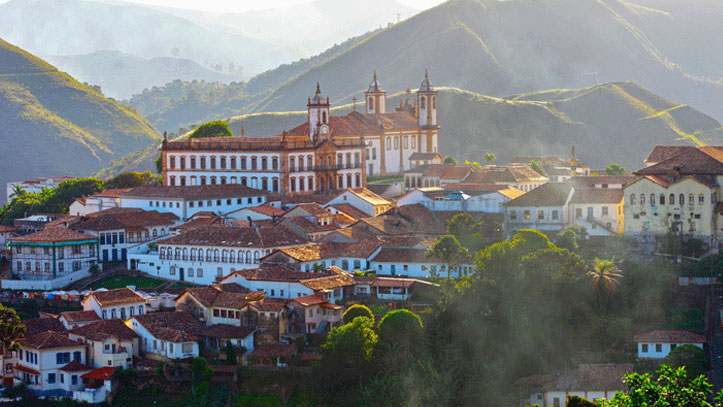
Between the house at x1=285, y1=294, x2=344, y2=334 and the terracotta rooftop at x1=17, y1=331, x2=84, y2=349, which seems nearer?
the terracotta rooftop at x1=17, y1=331, x2=84, y2=349

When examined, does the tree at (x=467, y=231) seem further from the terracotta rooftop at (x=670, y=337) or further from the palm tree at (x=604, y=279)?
the terracotta rooftop at (x=670, y=337)

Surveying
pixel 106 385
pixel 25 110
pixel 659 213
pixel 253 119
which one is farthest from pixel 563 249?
pixel 25 110

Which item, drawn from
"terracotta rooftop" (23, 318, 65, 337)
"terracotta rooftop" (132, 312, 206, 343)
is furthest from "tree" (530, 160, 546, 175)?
"terracotta rooftop" (23, 318, 65, 337)

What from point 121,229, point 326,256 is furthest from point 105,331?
point 121,229

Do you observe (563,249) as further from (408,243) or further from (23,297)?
(23,297)

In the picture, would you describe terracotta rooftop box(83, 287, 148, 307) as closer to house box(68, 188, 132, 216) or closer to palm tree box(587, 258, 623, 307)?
house box(68, 188, 132, 216)

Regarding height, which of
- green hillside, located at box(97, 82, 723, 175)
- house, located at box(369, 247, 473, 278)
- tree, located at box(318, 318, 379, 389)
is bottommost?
tree, located at box(318, 318, 379, 389)

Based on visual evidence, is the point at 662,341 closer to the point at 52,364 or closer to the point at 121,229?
the point at 52,364
